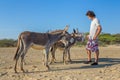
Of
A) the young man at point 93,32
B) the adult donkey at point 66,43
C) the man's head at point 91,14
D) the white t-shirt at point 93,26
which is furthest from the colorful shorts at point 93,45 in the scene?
the adult donkey at point 66,43

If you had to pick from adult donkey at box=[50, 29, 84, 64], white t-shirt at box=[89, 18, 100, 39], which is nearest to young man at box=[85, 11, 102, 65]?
white t-shirt at box=[89, 18, 100, 39]

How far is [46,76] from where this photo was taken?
1244 centimetres

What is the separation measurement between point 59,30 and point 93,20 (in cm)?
170

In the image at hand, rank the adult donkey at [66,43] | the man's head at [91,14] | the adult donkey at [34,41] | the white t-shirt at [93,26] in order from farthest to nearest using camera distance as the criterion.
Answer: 1. the adult donkey at [66,43]
2. the man's head at [91,14]
3. the white t-shirt at [93,26]
4. the adult donkey at [34,41]

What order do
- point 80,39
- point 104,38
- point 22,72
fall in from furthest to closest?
point 104,38, point 80,39, point 22,72

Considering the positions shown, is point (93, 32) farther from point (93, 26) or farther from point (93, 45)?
point (93, 45)

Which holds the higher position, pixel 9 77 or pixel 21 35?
pixel 21 35

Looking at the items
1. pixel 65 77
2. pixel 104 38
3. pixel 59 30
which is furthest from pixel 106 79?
pixel 104 38

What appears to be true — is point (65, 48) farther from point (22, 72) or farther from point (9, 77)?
point (9, 77)

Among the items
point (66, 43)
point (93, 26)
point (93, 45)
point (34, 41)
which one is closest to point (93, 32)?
point (93, 26)

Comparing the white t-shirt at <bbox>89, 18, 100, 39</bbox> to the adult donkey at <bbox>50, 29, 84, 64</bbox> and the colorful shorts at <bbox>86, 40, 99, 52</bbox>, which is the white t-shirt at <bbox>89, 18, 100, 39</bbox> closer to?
the colorful shorts at <bbox>86, 40, 99, 52</bbox>

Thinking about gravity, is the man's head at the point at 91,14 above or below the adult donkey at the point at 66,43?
above

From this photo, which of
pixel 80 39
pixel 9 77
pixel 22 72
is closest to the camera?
pixel 9 77

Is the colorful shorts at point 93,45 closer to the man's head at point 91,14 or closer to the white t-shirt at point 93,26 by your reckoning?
the white t-shirt at point 93,26
